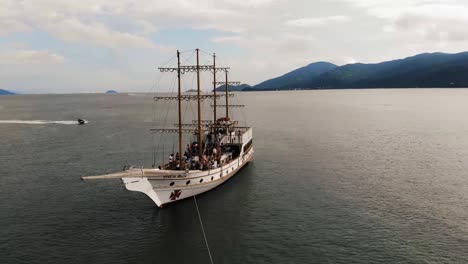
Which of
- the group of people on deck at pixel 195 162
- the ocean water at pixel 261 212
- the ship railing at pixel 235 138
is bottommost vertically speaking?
the ocean water at pixel 261 212

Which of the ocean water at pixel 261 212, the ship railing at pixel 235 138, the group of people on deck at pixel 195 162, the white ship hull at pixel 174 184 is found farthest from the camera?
the ship railing at pixel 235 138

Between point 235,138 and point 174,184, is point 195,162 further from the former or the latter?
point 235,138

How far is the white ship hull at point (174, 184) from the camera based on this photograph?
35.9 metres

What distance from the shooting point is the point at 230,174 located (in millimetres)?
50062

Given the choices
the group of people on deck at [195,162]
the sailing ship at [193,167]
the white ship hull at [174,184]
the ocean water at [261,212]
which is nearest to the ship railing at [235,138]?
the sailing ship at [193,167]

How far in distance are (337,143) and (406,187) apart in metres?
33.7

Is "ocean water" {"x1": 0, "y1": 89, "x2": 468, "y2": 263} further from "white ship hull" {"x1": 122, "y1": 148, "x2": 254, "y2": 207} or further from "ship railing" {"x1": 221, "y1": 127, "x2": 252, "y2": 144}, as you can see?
"ship railing" {"x1": 221, "y1": 127, "x2": 252, "y2": 144}

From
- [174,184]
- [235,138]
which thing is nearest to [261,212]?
[174,184]

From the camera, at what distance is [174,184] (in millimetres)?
38750

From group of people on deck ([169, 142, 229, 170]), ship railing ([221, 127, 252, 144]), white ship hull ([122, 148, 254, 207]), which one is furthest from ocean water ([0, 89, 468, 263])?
ship railing ([221, 127, 252, 144])

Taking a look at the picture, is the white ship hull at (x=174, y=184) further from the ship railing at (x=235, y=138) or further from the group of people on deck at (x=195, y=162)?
the ship railing at (x=235, y=138)

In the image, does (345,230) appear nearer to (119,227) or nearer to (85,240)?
(119,227)

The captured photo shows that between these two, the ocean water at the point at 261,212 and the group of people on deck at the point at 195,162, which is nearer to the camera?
the ocean water at the point at 261,212

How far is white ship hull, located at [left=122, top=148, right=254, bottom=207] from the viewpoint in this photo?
1415 inches
